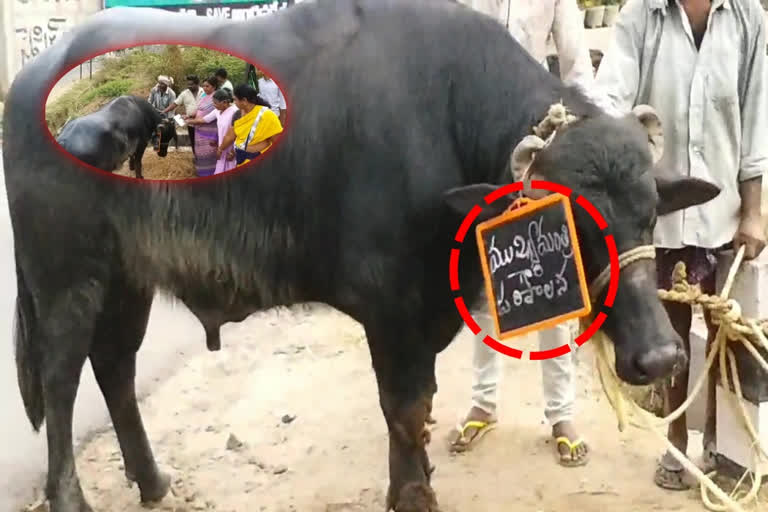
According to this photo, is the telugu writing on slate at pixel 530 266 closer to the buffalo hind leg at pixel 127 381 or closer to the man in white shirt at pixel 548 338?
the man in white shirt at pixel 548 338

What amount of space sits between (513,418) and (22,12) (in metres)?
8.54

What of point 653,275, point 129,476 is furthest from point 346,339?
point 653,275

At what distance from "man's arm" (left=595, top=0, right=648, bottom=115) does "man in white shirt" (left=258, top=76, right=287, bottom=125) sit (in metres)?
1.01

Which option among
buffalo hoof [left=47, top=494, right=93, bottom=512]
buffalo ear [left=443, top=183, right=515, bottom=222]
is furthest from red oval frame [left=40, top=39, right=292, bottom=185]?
buffalo hoof [left=47, top=494, right=93, bottom=512]

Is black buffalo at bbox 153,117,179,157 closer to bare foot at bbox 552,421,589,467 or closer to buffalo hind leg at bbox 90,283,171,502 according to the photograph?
buffalo hind leg at bbox 90,283,171,502

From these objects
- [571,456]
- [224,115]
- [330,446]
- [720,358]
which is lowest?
[330,446]

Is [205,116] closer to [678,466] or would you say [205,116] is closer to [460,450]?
[460,450]

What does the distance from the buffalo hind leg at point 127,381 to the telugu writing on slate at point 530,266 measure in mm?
1346

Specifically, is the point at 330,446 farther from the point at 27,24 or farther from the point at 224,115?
the point at 27,24

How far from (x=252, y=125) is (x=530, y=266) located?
89 centimetres

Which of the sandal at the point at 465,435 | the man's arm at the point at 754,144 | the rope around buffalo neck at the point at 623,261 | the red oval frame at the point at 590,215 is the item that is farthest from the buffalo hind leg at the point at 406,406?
the man's arm at the point at 754,144

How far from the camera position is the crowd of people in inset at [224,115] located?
248 centimetres

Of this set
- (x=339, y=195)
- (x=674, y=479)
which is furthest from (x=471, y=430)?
(x=339, y=195)

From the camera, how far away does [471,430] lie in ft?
11.6
